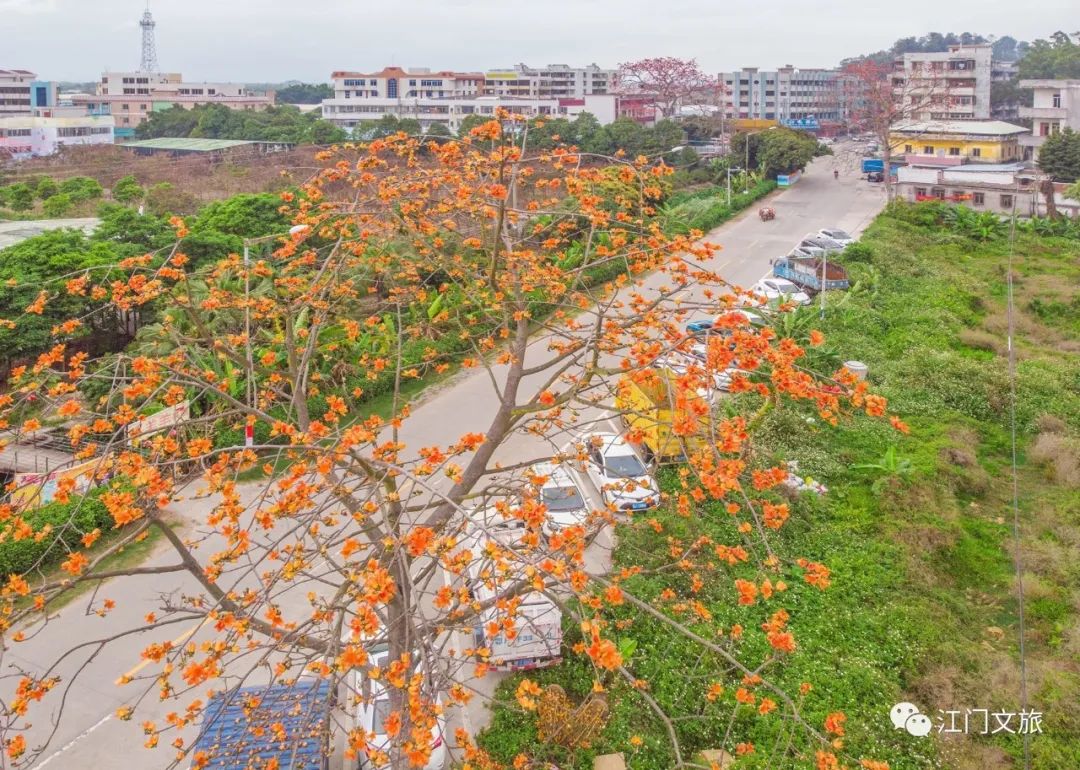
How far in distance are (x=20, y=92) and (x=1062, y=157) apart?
62.1 metres

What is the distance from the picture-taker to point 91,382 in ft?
34.5

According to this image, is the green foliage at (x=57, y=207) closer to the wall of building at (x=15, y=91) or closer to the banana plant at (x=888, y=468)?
the banana plant at (x=888, y=468)

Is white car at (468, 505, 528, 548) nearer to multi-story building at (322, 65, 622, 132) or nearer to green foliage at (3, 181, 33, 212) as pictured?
green foliage at (3, 181, 33, 212)

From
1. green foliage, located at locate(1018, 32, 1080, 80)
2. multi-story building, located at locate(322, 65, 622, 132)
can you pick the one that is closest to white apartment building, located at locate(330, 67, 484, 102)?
multi-story building, located at locate(322, 65, 622, 132)

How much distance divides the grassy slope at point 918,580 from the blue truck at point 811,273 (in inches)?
111

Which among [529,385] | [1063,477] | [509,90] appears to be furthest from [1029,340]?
[509,90]

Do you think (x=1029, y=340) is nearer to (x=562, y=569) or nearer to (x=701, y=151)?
(x=562, y=569)

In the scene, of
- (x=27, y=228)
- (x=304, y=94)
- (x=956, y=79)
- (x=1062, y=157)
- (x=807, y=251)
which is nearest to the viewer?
(x=27, y=228)

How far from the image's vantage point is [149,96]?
62250 mm

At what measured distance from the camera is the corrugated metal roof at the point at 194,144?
38.8 metres

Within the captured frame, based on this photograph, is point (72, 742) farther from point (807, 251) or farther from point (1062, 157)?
point (1062, 157)

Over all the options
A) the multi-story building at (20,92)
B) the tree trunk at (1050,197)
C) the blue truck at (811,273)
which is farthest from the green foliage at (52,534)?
the multi-story building at (20,92)

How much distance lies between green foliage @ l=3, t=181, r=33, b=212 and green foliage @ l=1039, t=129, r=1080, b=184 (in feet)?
104

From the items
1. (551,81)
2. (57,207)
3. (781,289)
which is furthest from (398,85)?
(781,289)
